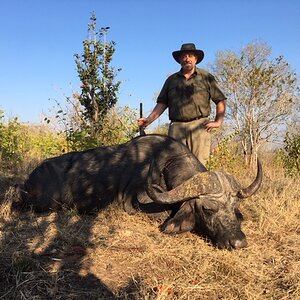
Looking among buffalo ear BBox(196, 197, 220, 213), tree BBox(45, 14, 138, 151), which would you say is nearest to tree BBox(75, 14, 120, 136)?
tree BBox(45, 14, 138, 151)

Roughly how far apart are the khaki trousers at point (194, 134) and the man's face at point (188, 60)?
76cm

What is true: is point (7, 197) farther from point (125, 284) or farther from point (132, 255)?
point (125, 284)

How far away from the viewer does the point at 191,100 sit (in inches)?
218

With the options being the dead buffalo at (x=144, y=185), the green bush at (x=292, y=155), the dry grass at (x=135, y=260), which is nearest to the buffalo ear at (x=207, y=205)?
the dead buffalo at (x=144, y=185)

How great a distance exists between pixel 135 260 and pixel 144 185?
5.10ft

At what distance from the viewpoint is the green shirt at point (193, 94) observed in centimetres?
552

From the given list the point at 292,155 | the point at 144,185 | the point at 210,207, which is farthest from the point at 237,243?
the point at 292,155

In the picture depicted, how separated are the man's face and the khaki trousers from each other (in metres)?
0.76

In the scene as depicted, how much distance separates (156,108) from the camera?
588 cm

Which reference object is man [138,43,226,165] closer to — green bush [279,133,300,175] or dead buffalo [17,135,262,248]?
Answer: dead buffalo [17,135,262,248]

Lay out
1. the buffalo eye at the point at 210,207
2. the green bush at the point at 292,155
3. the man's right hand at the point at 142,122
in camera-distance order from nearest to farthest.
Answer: the buffalo eye at the point at 210,207, the man's right hand at the point at 142,122, the green bush at the point at 292,155

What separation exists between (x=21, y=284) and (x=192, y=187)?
1.94 meters

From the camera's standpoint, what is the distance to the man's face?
5.52 m

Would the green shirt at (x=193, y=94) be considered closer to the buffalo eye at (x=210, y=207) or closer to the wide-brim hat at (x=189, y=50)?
the wide-brim hat at (x=189, y=50)
